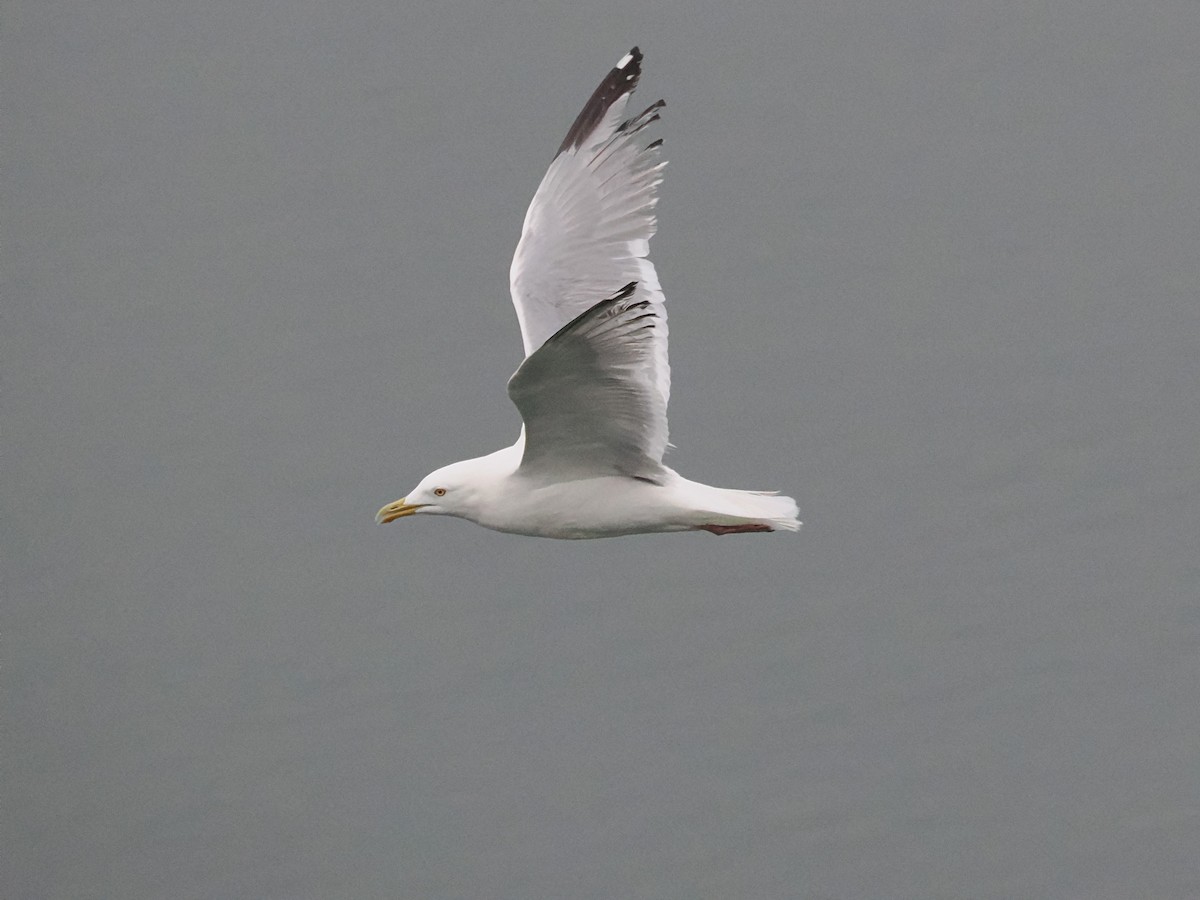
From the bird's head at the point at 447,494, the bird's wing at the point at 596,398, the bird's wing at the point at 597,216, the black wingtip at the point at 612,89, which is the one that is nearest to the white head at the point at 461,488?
the bird's head at the point at 447,494

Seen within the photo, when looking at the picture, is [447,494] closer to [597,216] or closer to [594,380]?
[594,380]

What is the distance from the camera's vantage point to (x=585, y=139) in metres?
7.96

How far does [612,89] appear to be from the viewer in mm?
7859

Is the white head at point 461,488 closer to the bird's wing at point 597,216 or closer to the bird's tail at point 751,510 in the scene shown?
the bird's tail at point 751,510

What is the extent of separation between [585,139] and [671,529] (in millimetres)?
2022

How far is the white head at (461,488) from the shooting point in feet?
22.8

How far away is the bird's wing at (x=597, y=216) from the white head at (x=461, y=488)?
94cm

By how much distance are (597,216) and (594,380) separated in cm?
177

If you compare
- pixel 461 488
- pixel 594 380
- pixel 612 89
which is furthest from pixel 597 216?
pixel 594 380

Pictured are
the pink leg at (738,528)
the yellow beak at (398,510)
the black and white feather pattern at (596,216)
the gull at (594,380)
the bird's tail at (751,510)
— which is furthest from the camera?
the black and white feather pattern at (596,216)

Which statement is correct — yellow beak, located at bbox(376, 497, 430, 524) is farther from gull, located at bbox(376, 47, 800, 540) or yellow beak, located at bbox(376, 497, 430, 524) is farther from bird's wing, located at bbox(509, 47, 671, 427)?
bird's wing, located at bbox(509, 47, 671, 427)

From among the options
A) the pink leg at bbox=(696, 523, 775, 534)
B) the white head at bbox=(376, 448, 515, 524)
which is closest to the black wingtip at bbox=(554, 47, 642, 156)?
the white head at bbox=(376, 448, 515, 524)

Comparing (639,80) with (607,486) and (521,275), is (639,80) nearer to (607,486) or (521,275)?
(521,275)

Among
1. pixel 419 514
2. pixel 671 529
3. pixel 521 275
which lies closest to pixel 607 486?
pixel 671 529
